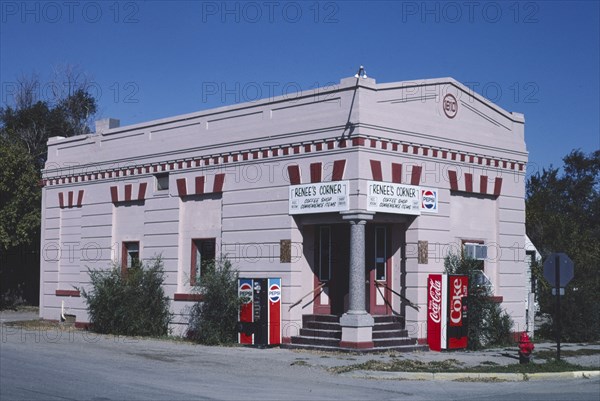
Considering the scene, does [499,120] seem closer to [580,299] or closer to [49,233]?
[580,299]

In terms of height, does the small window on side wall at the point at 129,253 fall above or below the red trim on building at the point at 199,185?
below

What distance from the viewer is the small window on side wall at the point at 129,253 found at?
25.8 meters

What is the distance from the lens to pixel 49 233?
2888cm

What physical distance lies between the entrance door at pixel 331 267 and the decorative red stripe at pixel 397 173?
5.75 ft

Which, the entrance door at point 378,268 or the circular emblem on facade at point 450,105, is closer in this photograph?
the entrance door at point 378,268

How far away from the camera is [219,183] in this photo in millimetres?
22938

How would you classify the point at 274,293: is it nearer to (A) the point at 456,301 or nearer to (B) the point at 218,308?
(B) the point at 218,308

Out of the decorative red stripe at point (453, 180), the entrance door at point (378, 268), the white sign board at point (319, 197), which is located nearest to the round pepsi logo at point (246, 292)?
the white sign board at point (319, 197)

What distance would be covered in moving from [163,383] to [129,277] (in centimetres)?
1021

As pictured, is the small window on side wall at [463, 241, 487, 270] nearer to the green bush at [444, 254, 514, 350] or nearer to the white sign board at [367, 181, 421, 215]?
the green bush at [444, 254, 514, 350]

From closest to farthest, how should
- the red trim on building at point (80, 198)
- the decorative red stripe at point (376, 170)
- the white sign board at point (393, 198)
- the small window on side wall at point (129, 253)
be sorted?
the white sign board at point (393, 198) < the decorative red stripe at point (376, 170) < the small window on side wall at point (129, 253) < the red trim on building at point (80, 198)

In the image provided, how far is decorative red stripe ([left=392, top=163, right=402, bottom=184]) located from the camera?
20312 mm

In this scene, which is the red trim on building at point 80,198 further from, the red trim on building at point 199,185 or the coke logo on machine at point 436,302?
the coke logo on machine at point 436,302

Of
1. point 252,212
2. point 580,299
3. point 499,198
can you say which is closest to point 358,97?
point 252,212
